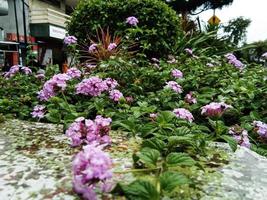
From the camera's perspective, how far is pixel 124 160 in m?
1.20

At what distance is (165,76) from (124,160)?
2228mm

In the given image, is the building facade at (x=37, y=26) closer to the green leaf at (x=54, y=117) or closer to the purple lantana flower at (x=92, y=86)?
the purple lantana flower at (x=92, y=86)

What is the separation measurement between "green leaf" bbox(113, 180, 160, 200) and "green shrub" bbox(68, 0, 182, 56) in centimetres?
513

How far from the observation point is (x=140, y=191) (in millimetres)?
865

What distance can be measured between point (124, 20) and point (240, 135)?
4447mm

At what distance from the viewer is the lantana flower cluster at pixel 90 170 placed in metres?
0.79

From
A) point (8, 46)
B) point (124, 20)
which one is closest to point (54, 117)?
point (124, 20)

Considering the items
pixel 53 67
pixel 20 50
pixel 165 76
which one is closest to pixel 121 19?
pixel 53 67

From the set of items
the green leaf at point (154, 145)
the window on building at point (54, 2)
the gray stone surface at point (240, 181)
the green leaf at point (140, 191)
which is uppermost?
the window on building at point (54, 2)

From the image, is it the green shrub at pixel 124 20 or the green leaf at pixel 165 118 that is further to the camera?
the green shrub at pixel 124 20

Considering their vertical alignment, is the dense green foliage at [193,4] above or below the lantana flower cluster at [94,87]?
above

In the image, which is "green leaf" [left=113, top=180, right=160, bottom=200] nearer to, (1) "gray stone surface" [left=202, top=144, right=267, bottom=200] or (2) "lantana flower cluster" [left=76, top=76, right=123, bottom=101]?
(1) "gray stone surface" [left=202, top=144, right=267, bottom=200]

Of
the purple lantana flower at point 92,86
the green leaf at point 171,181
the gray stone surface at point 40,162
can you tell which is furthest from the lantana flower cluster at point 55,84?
the green leaf at point 171,181

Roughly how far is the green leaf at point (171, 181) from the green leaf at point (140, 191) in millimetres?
37
